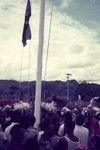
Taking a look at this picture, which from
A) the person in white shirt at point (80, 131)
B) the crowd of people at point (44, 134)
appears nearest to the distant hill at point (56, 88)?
the crowd of people at point (44, 134)

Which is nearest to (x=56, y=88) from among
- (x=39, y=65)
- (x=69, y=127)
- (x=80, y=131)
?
(x=39, y=65)

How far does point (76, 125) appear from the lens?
437 inches

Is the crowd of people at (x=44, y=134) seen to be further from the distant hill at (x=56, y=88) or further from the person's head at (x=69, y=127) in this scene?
the distant hill at (x=56, y=88)

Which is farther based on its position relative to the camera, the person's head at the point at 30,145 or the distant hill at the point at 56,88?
the distant hill at the point at 56,88

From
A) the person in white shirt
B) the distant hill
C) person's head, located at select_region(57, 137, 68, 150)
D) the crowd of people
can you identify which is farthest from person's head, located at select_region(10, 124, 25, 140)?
the distant hill

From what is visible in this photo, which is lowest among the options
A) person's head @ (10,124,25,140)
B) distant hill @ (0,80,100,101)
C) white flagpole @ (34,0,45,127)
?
distant hill @ (0,80,100,101)

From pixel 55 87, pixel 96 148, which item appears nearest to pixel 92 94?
pixel 55 87

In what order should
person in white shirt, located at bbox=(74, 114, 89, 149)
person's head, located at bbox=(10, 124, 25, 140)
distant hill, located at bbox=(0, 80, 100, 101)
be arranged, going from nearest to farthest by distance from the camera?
person's head, located at bbox=(10, 124, 25, 140) → person in white shirt, located at bbox=(74, 114, 89, 149) → distant hill, located at bbox=(0, 80, 100, 101)

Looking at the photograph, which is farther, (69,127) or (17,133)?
(69,127)

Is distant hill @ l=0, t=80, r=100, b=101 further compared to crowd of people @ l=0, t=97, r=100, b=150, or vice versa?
distant hill @ l=0, t=80, r=100, b=101

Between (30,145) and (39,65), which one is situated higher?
(39,65)

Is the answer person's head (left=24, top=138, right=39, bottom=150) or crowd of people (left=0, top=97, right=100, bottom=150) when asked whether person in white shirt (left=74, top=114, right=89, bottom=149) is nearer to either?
crowd of people (left=0, top=97, right=100, bottom=150)

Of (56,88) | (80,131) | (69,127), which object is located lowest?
(56,88)

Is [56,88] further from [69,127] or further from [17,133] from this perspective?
[17,133]
